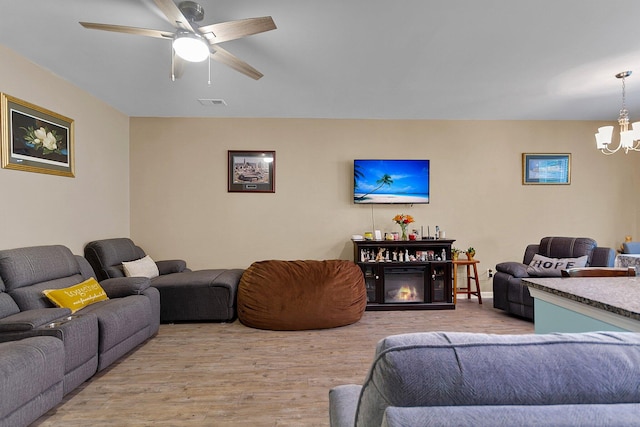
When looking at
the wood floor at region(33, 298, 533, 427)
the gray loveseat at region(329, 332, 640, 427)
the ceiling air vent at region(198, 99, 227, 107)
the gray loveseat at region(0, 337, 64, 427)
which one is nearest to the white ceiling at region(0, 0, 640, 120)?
the ceiling air vent at region(198, 99, 227, 107)

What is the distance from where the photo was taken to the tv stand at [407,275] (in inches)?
181

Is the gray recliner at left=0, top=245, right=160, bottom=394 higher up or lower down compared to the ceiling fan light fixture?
lower down

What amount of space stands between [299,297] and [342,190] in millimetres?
1925

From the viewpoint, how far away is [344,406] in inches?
43.0

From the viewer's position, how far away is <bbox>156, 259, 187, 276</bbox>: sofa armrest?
453 cm

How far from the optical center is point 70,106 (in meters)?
3.81

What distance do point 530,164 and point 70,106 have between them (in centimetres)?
609

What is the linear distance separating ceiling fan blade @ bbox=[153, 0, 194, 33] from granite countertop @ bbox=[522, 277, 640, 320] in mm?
2485

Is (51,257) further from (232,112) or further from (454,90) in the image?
(454,90)

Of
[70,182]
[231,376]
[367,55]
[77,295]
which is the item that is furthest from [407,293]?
[70,182]

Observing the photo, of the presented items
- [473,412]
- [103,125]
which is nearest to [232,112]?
[103,125]

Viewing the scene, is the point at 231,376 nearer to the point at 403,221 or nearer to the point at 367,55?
the point at 367,55

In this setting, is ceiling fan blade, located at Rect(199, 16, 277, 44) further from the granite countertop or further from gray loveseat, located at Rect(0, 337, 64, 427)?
gray loveseat, located at Rect(0, 337, 64, 427)

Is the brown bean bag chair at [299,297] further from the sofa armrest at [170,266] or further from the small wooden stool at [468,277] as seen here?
the small wooden stool at [468,277]
